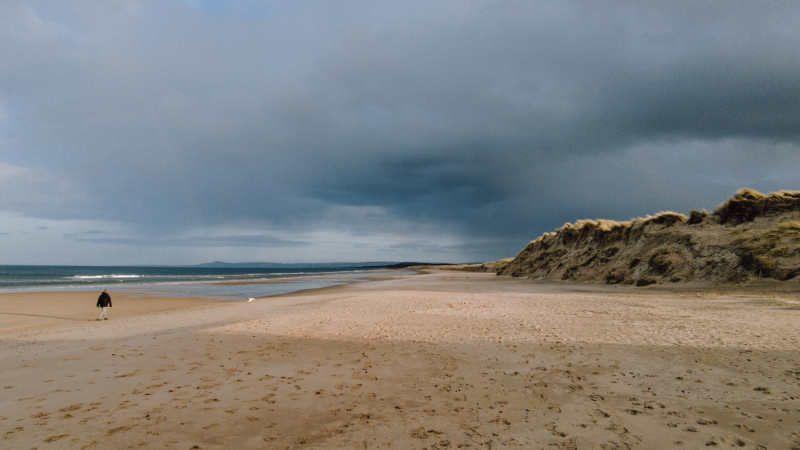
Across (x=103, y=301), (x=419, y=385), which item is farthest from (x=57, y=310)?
(x=419, y=385)

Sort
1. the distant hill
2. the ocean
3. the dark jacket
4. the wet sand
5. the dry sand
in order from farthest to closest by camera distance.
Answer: the ocean → the distant hill → the wet sand → the dark jacket → the dry sand

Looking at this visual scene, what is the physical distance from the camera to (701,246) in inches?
923

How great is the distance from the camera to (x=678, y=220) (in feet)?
92.1

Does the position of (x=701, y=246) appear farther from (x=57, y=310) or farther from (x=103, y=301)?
(x=57, y=310)

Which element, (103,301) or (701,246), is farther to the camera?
(701,246)

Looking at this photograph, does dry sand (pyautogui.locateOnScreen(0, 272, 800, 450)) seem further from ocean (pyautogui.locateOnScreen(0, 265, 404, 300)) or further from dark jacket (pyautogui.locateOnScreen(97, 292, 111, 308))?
ocean (pyautogui.locateOnScreen(0, 265, 404, 300))

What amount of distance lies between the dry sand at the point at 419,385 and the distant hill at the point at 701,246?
400 inches

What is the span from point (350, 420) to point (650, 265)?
26.5 metres

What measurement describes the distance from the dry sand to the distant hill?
10.2 metres

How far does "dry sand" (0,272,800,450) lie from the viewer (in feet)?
15.7

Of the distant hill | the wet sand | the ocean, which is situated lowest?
the ocean

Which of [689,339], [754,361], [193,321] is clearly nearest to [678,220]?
[689,339]

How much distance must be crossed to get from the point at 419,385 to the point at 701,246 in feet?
82.2

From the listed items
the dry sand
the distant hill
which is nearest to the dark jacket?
the dry sand
